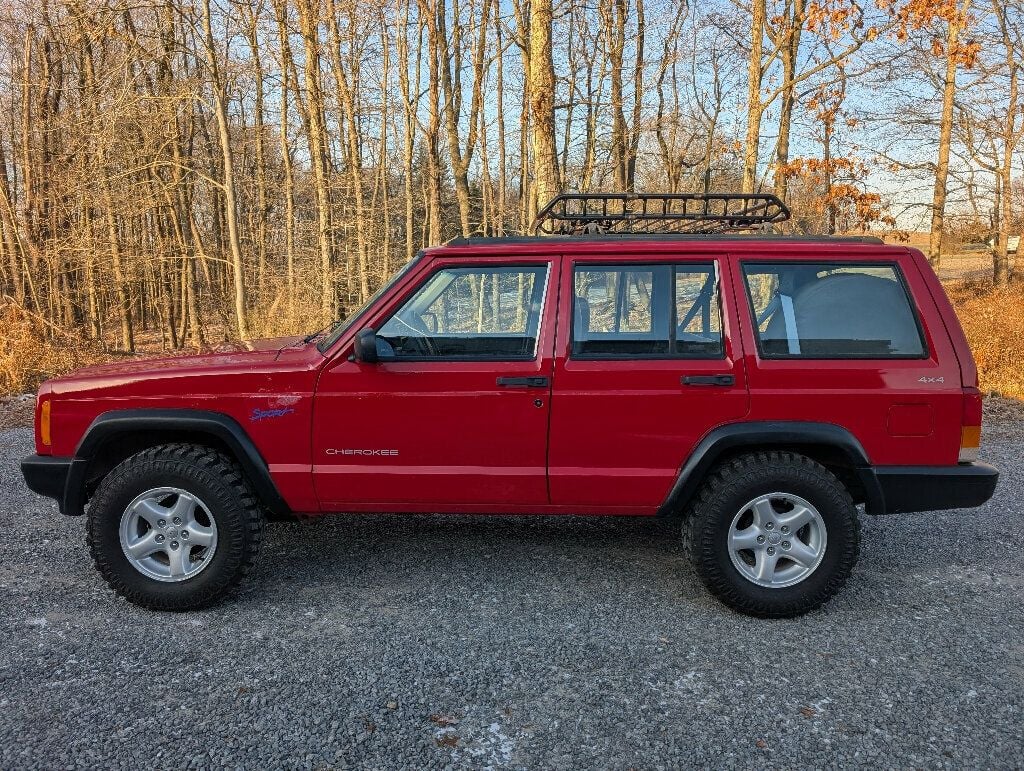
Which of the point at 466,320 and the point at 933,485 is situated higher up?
the point at 466,320

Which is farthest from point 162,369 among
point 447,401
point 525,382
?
point 525,382

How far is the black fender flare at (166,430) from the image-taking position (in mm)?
3377

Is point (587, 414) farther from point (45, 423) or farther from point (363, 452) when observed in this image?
point (45, 423)

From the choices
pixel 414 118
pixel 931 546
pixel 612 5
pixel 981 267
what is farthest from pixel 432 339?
pixel 981 267

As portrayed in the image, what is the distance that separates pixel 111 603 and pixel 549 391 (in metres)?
2.42

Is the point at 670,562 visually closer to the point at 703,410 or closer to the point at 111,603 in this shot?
the point at 703,410

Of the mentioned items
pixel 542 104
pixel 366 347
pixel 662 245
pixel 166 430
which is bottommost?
pixel 166 430

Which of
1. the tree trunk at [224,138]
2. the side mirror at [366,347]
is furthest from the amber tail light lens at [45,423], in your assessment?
the tree trunk at [224,138]

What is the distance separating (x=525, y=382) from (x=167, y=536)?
6.23ft

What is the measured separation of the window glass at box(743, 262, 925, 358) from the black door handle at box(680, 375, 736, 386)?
0.77ft

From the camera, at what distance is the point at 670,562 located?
4.03 metres

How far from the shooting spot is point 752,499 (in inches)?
131

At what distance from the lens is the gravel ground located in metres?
2.42

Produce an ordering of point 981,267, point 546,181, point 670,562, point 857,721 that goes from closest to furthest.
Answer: point 857,721, point 670,562, point 546,181, point 981,267
